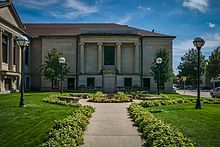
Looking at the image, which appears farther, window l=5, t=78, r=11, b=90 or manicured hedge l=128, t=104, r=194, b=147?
window l=5, t=78, r=11, b=90

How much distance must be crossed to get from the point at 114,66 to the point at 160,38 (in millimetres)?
10036

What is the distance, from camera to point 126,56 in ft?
159

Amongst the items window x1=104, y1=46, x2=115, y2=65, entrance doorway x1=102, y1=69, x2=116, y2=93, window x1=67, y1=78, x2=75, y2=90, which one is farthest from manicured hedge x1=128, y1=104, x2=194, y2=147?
window x1=67, y1=78, x2=75, y2=90

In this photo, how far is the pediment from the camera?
35.1 metres

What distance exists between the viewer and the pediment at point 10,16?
35.1 meters

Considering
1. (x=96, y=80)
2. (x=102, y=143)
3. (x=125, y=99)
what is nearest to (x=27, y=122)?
(x=102, y=143)

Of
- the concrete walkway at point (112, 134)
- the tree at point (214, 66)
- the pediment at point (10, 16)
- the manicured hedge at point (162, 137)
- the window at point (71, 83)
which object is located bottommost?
the concrete walkway at point (112, 134)

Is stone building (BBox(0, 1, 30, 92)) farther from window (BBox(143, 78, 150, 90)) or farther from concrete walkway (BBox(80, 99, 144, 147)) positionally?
concrete walkway (BBox(80, 99, 144, 147))

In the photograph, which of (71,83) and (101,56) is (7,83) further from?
(101,56)

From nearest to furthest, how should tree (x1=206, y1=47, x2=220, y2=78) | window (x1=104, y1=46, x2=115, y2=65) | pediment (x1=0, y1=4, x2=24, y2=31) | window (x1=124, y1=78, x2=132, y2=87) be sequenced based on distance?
pediment (x1=0, y1=4, x2=24, y2=31) → window (x1=124, y1=78, x2=132, y2=87) → window (x1=104, y1=46, x2=115, y2=65) → tree (x1=206, y1=47, x2=220, y2=78)

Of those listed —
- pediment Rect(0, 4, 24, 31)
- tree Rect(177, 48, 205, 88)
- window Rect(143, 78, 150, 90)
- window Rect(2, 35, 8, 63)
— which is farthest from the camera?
tree Rect(177, 48, 205, 88)

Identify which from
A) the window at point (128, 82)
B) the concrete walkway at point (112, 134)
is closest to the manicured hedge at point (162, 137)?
the concrete walkway at point (112, 134)

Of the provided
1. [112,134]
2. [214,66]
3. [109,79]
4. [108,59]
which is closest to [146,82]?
[109,79]

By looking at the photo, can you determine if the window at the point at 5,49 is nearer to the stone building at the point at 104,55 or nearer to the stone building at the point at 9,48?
the stone building at the point at 9,48
